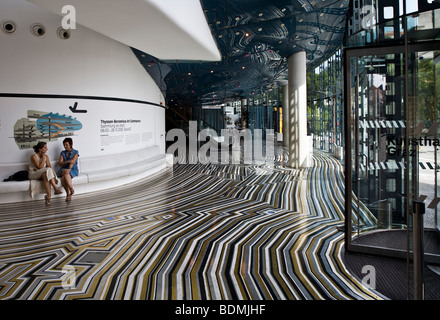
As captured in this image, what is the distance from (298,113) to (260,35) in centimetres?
334

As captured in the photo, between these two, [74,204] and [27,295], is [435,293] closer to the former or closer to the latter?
[27,295]

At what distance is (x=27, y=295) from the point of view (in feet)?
9.66

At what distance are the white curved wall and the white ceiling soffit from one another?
1.03 metres

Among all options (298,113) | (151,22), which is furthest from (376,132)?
(298,113)

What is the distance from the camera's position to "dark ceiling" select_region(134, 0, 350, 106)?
781 centimetres

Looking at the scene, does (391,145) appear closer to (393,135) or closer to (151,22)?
(393,135)

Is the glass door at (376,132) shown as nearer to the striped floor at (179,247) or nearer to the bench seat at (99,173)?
the striped floor at (179,247)

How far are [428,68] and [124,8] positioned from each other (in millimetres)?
4367

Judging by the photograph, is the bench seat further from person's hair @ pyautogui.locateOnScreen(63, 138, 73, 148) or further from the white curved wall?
person's hair @ pyautogui.locateOnScreen(63, 138, 73, 148)

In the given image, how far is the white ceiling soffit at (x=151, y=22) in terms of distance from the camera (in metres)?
5.54

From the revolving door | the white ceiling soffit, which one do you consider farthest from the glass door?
the white ceiling soffit

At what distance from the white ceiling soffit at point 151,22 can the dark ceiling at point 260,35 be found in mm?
512

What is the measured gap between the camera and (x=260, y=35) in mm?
9727
